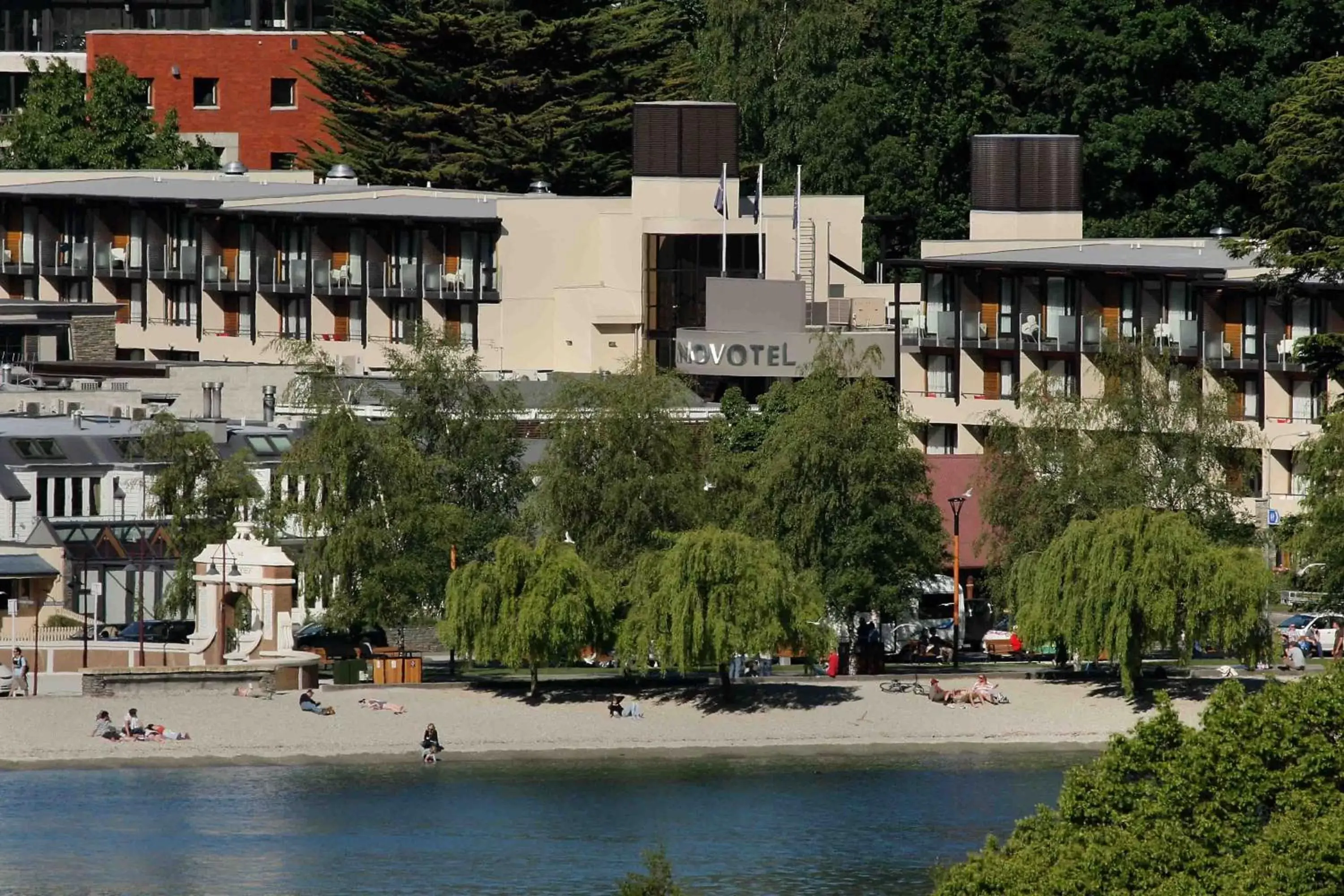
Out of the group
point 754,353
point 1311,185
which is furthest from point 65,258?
point 1311,185

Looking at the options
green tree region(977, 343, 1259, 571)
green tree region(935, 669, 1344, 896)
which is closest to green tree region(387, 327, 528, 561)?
green tree region(977, 343, 1259, 571)

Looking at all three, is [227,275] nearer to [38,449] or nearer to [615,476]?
[38,449]

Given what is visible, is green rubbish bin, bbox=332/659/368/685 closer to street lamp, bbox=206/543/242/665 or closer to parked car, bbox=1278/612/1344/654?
street lamp, bbox=206/543/242/665

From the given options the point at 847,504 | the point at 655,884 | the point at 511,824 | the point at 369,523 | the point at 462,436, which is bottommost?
the point at 511,824

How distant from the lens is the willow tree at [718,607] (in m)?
88.4

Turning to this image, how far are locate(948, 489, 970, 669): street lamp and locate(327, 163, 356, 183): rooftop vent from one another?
159ft

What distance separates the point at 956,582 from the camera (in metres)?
96.9

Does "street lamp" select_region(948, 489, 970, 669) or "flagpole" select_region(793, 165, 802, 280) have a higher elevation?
"flagpole" select_region(793, 165, 802, 280)

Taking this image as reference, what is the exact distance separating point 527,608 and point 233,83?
88798 millimetres

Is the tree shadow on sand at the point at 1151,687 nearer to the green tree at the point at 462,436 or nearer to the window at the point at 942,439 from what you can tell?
the green tree at the point at 462,436

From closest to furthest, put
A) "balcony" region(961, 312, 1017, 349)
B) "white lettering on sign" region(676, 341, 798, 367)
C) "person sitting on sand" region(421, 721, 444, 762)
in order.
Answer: "person sitting on sand" region(421, 721, 444, 762), "balcony" region(961, 312, 1017, 349), "white lettering on sign" region(676, 341, 798, 367)

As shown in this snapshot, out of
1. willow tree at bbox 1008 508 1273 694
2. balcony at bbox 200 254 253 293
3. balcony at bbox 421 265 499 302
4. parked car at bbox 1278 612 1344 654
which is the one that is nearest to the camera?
willow tree at bbox 1008 508 1273 694

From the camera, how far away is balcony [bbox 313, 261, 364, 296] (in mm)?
138000

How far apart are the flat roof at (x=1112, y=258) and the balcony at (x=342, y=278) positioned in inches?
1008
